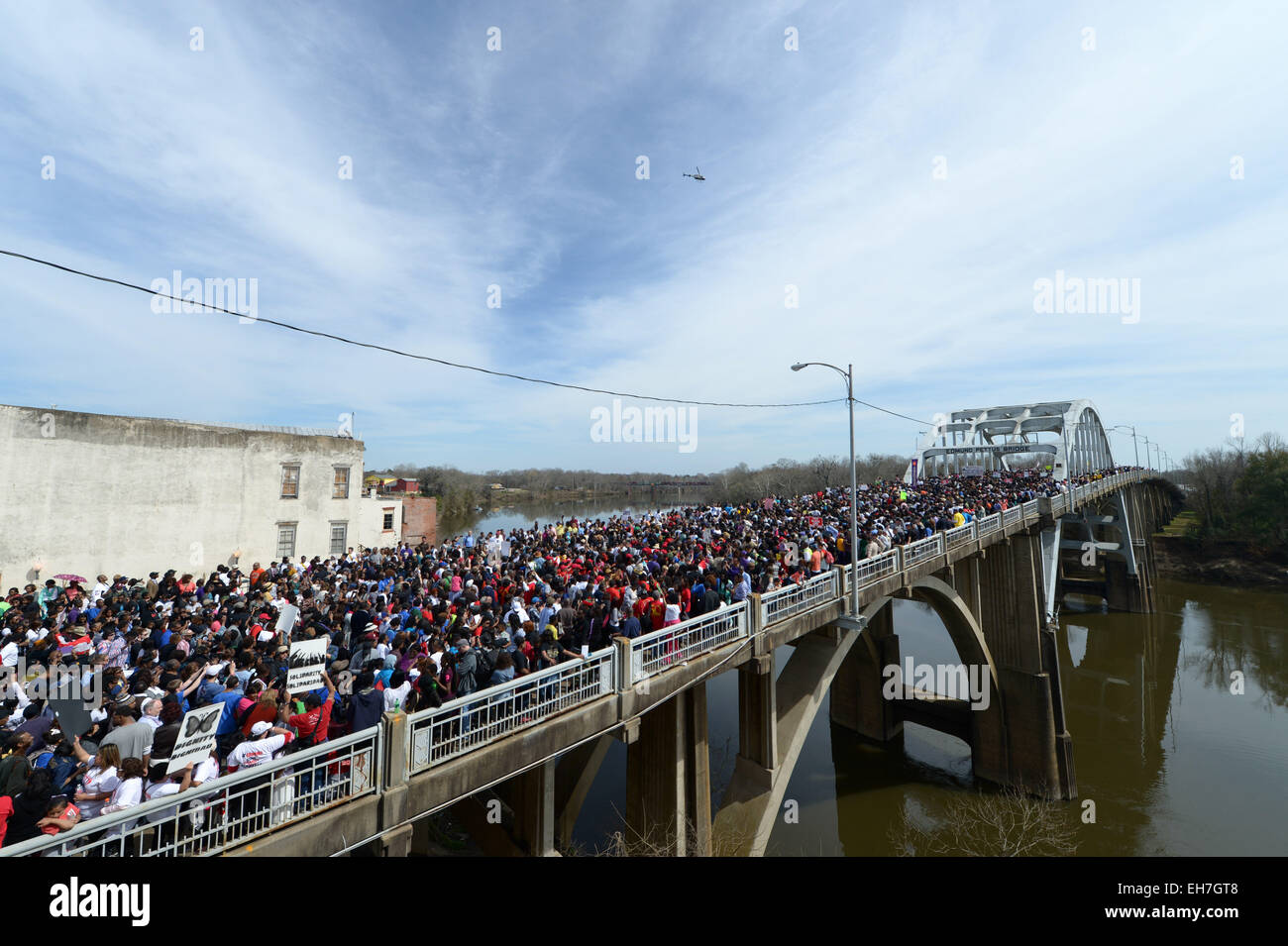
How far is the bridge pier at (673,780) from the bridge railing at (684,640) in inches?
34.2

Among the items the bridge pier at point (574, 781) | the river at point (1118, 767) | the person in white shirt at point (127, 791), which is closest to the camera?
the person in white shirt at point (127, 791)

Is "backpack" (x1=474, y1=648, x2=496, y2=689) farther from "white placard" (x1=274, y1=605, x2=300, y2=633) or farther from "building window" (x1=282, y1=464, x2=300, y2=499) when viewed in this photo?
"building window" (x1=282, y1=464, x2=300, y2=499)

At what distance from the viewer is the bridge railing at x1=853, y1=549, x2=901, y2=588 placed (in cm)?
1297

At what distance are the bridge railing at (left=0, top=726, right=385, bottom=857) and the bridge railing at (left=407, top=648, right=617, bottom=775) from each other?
17.1 inches

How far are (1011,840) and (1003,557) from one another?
33.4ft

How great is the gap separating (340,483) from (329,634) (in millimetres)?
17366

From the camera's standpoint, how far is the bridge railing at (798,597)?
10.3 metres

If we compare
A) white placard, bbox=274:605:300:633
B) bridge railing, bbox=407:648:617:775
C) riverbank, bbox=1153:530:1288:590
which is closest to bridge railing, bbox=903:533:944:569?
bridge railing, bbox=407:648:617:775

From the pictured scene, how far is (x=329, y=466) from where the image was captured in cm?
2447

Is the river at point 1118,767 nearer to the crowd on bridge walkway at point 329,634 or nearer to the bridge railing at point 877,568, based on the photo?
the crowd on bridge walkway at point 329,634

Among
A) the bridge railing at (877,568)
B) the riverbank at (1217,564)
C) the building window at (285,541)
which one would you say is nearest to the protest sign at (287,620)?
the bridge railing at (877,568)

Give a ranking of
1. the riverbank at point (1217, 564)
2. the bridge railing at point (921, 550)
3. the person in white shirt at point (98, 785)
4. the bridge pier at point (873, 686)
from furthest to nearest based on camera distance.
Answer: the riverbank at point (1217, 564) < the bridge pier at point (873, 686) < the bridge railing at point (921, 550) < the person in white shirt at point (98, 785)
